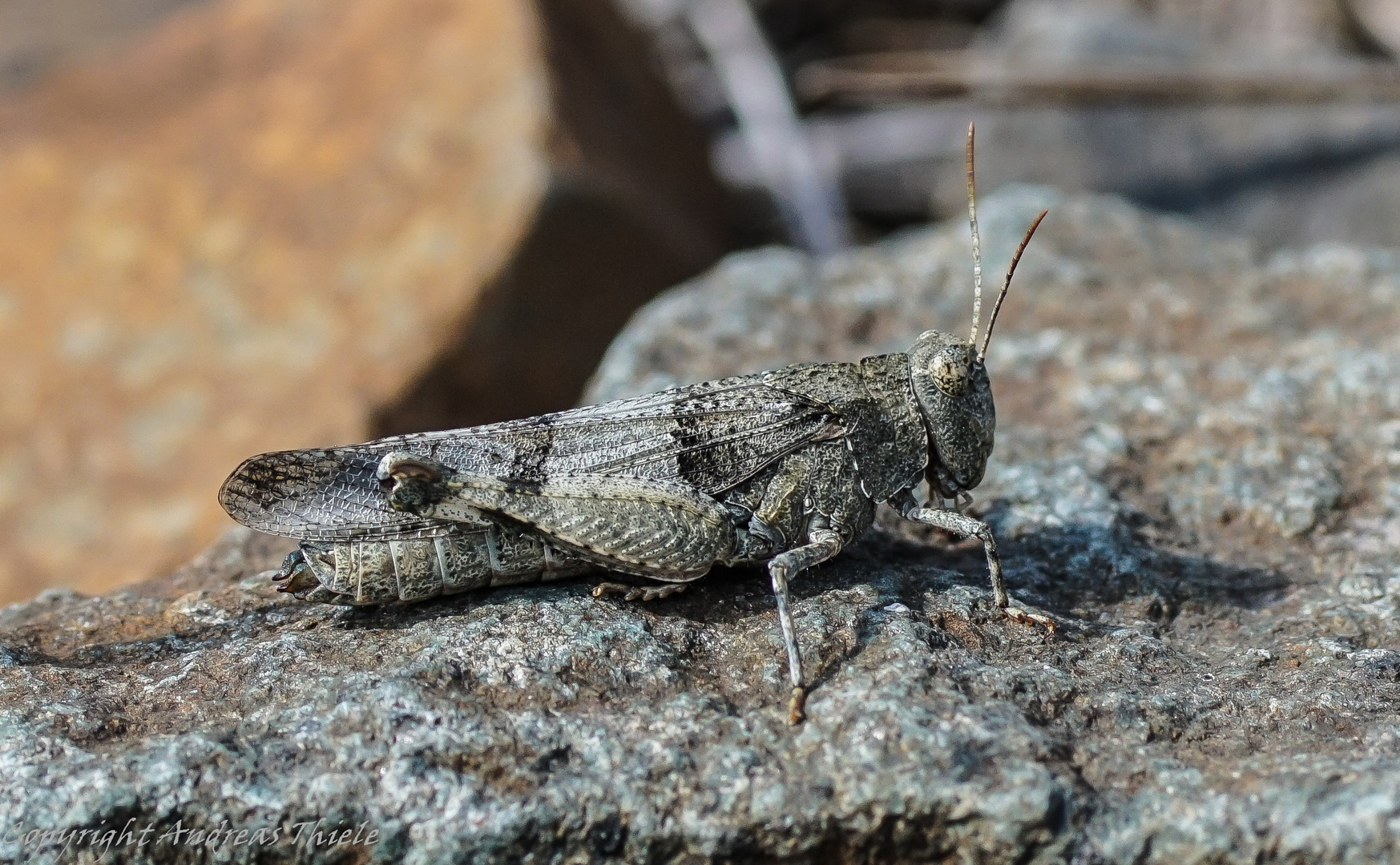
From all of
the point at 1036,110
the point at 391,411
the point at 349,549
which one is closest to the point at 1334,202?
the point at 1036,110

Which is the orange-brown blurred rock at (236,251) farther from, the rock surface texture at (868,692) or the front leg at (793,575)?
the front leg at (793,575)

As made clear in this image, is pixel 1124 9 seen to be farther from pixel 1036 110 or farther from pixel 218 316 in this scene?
pixel 218 316
